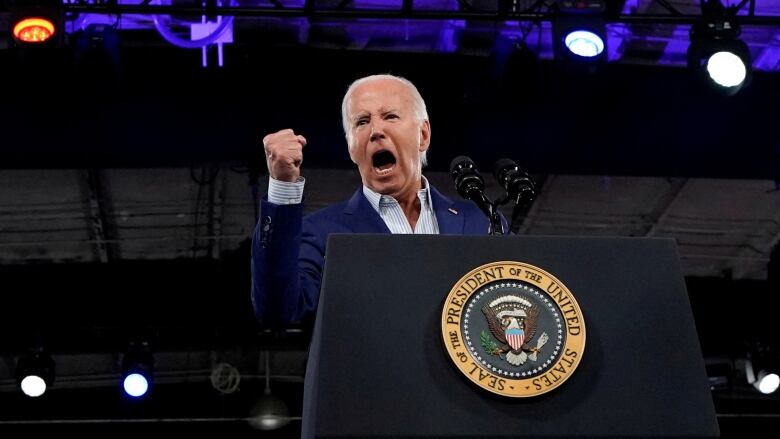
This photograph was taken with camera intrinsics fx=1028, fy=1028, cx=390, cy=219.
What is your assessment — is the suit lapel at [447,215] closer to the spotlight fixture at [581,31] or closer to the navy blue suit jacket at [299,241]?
the navy blue suit jacket at [299,241]

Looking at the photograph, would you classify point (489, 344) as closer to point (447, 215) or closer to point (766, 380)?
point (447, 215)

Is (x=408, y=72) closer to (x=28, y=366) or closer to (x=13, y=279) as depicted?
(x=13, y=279)

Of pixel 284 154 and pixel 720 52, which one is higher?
pixel 720 52

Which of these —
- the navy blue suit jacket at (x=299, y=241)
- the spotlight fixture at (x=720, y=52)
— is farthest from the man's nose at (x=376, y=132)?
the spotlight fixture at (x=720, y=52)

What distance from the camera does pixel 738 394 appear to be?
9508 mm

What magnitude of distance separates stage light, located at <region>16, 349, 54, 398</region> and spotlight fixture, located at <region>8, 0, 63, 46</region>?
336 cm

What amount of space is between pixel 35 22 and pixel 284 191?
3.22 meters

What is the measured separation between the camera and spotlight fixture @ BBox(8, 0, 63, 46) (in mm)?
4387

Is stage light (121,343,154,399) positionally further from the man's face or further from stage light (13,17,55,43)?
the man's face

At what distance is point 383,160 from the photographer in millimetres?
1952

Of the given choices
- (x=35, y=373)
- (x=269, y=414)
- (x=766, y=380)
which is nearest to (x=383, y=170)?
(x=35, y=373)

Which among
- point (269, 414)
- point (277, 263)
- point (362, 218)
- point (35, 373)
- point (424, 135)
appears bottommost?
point (277, 263)

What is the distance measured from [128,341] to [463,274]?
6197mm

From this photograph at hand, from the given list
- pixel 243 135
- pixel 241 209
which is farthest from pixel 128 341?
pixel 243 135
